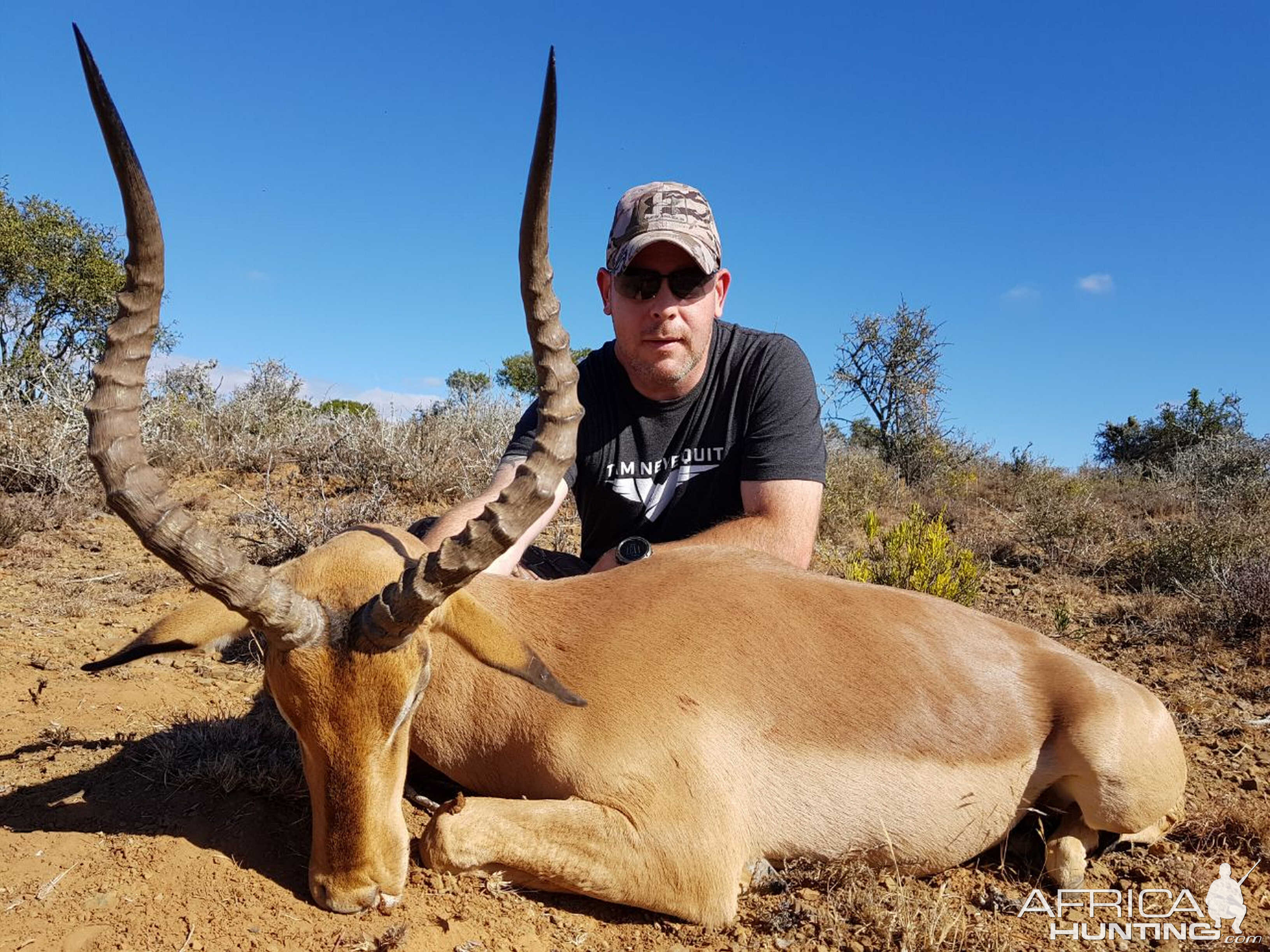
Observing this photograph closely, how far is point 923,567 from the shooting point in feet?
23.3

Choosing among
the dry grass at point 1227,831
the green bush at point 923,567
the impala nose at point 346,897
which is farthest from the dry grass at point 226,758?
the green bush at point 923,567

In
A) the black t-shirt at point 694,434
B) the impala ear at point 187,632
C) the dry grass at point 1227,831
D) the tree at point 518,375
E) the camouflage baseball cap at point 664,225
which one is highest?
the tree at point 518,375

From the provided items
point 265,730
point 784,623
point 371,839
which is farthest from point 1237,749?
point 265,730

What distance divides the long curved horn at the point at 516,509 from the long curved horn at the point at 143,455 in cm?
26

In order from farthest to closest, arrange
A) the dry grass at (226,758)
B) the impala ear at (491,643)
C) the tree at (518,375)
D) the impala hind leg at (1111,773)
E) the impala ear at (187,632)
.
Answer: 1. the tree at (518,375)
2. the dry grass at (226,758)
3. the impala hind leg at (1111,773)
4. the impala ear at (187,632)
5. the impala ear at (491,643)

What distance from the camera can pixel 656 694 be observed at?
10.4ft

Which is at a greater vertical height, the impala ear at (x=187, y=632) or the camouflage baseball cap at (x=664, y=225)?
the camouflage baseball cap at (x=664, y=225)

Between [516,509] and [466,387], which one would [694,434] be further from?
[466,387]

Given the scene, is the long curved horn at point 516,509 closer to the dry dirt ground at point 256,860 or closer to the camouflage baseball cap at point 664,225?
the dry dirt ground at point 256,860

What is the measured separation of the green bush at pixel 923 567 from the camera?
7062 millimetres

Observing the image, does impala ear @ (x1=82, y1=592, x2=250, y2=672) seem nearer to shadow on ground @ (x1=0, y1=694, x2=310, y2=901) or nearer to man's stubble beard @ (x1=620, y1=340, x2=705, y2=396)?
shadow on ground @ (x1=0, y1=694, x2=310, y2=901)

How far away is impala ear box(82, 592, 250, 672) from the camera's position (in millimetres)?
3170

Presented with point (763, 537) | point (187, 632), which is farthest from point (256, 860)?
point (763, 537)

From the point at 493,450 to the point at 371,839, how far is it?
352 inches
